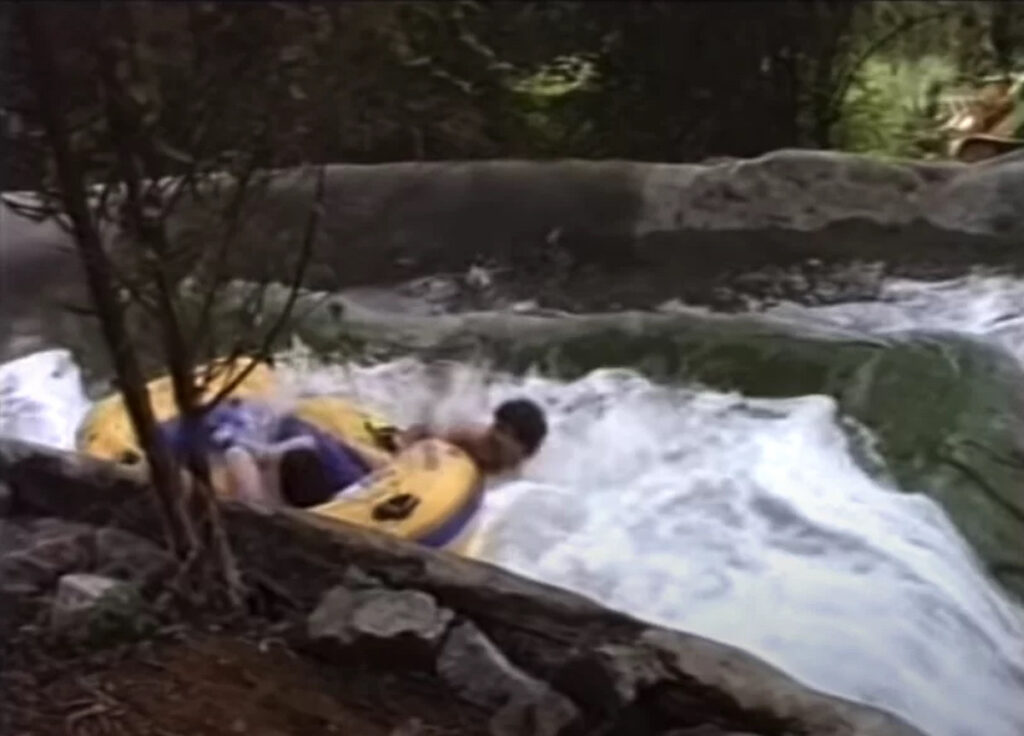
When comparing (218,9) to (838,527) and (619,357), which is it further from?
(838,527)

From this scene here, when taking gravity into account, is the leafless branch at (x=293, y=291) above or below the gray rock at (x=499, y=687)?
above

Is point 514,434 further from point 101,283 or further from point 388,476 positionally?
point 101,283

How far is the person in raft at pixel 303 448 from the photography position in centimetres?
91

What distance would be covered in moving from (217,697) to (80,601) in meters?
0.09

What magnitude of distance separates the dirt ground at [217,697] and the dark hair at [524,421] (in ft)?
0.40

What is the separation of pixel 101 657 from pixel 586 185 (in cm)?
33

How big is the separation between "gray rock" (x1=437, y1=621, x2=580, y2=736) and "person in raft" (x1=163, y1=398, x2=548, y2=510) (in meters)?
0.08

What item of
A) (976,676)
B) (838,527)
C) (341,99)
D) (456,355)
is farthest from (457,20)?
(976,676)

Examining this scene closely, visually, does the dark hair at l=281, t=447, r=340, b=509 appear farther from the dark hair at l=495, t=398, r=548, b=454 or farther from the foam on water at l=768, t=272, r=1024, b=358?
the foam on water at l=768, t=272, r=1024, b=358

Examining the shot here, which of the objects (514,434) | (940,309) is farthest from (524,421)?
(940,309)

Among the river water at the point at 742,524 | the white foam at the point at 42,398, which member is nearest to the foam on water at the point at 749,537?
the river water at the point at 742,524

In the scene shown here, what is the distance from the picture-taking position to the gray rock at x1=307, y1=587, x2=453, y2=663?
910 mm

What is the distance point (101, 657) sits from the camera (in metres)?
0.94

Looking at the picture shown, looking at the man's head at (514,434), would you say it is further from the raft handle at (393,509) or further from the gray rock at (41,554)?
the gray rock at (41,554)
